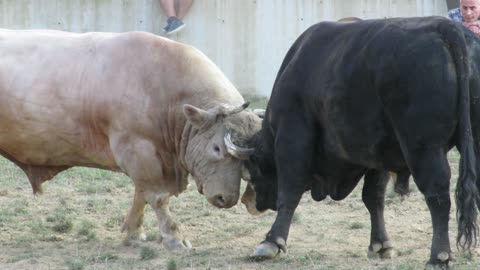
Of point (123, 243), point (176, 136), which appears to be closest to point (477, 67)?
point (176, 136)

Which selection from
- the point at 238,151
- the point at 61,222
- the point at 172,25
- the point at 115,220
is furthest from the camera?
the point at 172,25

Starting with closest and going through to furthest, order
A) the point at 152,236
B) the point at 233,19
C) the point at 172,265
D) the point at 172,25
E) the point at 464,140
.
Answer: the point at 464,140 → the point at 172,265 → the point at 152,236 → the point at 172,25 → the point at 233,19

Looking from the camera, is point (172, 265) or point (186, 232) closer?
point (172, 265)

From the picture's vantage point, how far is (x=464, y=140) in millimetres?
6719

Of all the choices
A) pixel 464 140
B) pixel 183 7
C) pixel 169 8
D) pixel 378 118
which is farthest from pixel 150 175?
pixel 183 7

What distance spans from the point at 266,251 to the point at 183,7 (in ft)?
34.1

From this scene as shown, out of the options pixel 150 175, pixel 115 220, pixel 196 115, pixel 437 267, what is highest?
pixel 196 115

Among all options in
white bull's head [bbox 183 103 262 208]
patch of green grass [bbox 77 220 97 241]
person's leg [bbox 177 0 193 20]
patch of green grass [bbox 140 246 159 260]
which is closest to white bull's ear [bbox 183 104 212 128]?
white bull's head [bbox 183 103 262 208]

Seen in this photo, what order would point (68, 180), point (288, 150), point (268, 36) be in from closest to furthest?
point (288, 150) < point (68, 180) < point (268, 36)

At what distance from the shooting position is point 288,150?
7.86 metres

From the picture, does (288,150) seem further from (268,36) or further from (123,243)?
(268,36)

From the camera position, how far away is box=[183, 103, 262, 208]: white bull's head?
8.48 metres

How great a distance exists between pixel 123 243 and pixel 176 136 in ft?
3.26

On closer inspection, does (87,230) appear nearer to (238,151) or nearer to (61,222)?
(61,222)
